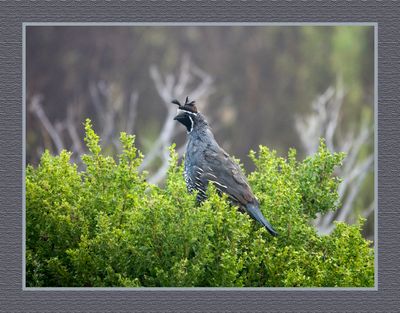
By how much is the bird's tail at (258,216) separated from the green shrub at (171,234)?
0.30 ft

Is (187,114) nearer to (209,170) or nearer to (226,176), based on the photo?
(209,170)

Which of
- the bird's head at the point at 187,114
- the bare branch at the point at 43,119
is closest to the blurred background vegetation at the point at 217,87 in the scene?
the bare branch at the point at 43,119

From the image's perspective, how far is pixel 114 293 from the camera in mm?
6734

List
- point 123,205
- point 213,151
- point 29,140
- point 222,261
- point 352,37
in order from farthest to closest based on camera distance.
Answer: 1. point 352,37
2. point 29,140
3. point 213,151
4. point 123,205
5. point 222,261

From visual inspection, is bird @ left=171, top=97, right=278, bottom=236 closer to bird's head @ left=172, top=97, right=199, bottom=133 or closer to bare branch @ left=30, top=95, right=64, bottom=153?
bird's head @ left=172, top=97, right=199, bottom=133

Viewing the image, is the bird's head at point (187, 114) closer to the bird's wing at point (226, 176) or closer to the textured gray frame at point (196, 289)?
the bird's wing at point (226, 176)

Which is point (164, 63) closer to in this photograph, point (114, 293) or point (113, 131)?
point (113, 131)

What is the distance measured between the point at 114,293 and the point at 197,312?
0.62 m

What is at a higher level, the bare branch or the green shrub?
the bare branch

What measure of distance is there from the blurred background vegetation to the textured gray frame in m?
5.60

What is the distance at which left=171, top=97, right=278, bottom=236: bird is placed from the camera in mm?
7176

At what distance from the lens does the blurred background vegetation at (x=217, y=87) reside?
13.6 metres

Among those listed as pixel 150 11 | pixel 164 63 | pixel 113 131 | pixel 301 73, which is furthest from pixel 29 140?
pixel 150 11

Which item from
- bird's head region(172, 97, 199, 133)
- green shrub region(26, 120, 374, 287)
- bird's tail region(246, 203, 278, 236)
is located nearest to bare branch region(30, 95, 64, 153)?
bird's head region(172, 97, 199, 133)
